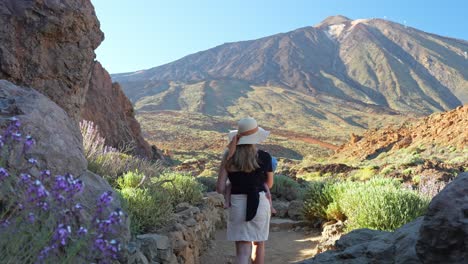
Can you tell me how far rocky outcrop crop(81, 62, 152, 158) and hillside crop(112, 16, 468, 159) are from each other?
108 ft

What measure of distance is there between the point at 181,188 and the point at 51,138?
418cm

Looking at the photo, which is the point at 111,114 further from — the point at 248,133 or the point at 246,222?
the point at 246,222

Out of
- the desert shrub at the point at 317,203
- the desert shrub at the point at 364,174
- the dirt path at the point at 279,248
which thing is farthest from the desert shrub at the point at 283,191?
the desert shrub at the point at 364,174

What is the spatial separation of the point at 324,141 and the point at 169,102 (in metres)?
42.8

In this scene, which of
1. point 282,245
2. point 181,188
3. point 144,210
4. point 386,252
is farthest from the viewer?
point 282,245

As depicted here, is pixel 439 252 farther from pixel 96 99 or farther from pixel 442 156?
pixel 442 156

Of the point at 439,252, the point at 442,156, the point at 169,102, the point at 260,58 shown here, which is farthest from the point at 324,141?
the point at 260,58

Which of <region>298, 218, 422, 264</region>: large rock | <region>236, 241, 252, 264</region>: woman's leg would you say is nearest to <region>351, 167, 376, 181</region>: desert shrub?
<region>236, 241, 252, 264</region>: woman's leg

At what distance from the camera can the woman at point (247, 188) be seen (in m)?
4.57

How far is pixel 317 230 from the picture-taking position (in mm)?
9164

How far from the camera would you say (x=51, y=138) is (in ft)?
11.6

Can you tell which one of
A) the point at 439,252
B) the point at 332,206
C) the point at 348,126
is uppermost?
the point at 439,252

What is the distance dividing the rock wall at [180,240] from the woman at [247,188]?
80 centimetres

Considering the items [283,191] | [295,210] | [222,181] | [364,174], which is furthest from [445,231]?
[364,174]
